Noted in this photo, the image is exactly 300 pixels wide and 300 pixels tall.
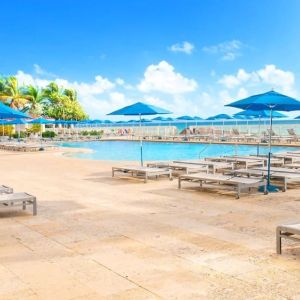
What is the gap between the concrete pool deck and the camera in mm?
3734

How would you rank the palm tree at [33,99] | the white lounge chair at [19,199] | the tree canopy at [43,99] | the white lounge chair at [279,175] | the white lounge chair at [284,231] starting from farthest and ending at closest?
1. the palm tree at [33,99]
2. the tree canopy at [43,99]
3. the white lounge chair at [279,175]
4. the white lounge chair at [19,199]
5. the white lounge chair at [284,231]

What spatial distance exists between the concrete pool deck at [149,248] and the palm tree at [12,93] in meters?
38.5

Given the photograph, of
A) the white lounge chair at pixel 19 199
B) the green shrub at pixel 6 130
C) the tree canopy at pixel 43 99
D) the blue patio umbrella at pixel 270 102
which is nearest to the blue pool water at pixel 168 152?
the blue patio umbrella at pixel 270 102

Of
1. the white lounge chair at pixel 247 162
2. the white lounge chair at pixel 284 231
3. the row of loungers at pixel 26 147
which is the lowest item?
the white lounge chair at pixel 284 231

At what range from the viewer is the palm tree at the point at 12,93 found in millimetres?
44750

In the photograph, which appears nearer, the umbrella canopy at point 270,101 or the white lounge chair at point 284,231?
the white lounge chair at point 284,231

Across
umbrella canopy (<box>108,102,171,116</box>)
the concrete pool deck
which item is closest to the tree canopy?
umbrella canopy (<box>108,102,171,116</box>)

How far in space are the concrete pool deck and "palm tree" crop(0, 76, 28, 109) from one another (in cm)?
3847

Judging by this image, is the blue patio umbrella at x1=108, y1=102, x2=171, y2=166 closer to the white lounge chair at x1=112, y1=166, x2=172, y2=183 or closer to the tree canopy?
the white lounge chair at x1=112, y1=166, x2=172, y2=183

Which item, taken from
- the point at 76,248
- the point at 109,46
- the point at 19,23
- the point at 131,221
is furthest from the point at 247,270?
the point at 109,46

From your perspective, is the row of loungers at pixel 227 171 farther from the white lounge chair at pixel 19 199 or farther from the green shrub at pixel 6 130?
the green shrub at pixel 6 130

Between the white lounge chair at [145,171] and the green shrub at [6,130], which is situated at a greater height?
the green shrub at [6,130]

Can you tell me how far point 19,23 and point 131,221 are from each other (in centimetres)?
4012

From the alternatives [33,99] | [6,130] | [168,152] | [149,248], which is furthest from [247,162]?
[33,99]
